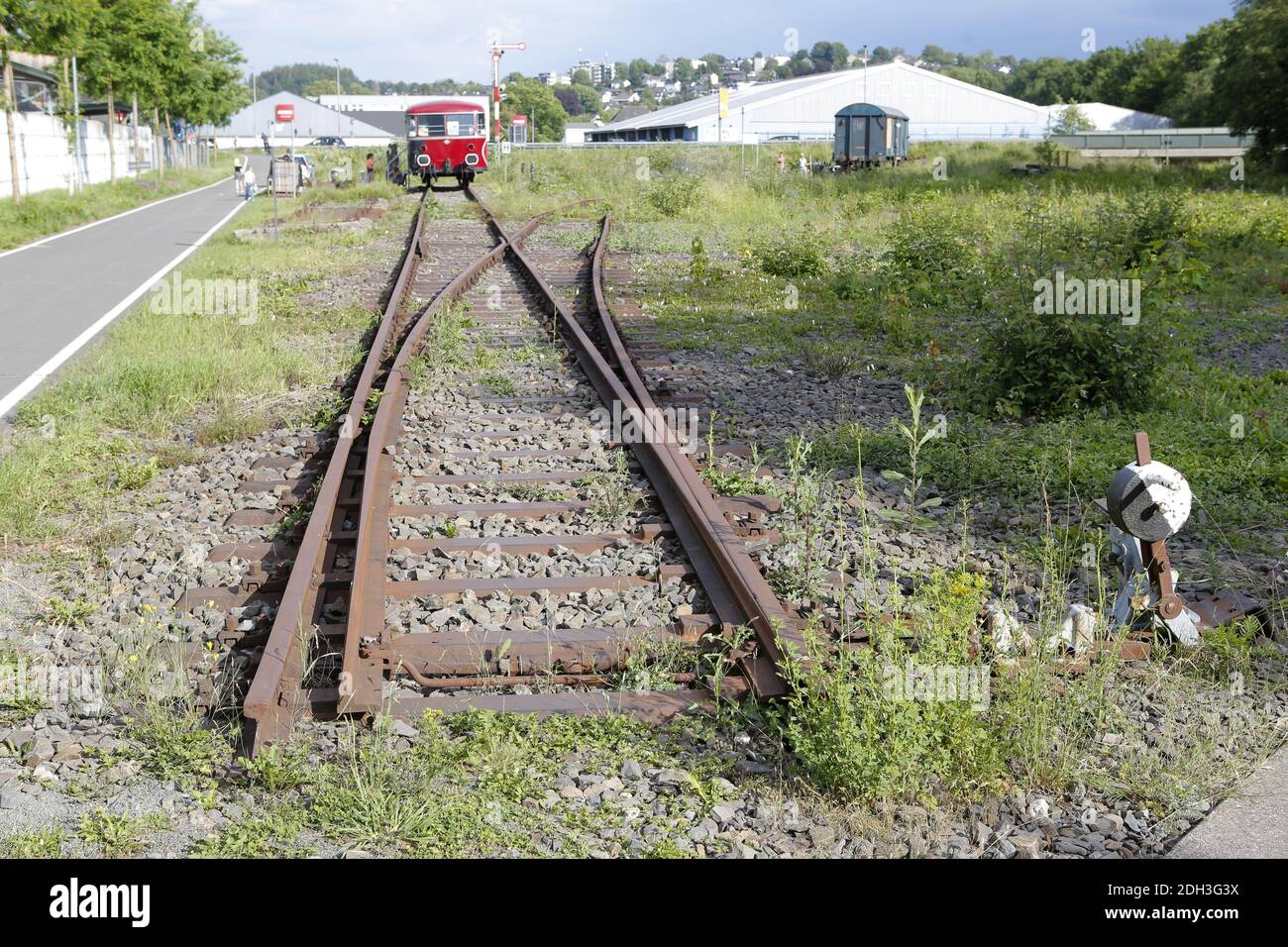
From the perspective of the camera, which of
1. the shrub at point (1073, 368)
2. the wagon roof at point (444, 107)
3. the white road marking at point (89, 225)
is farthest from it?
the wagon roof at point (444, 107)

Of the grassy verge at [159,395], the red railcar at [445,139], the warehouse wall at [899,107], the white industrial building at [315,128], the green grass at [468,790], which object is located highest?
the white industrial building at [315,128]

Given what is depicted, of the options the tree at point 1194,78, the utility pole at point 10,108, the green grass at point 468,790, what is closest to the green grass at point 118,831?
the green grass at point 468,790

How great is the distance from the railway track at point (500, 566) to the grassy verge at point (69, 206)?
18172mm

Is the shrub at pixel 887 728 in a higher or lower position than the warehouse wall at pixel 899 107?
lower

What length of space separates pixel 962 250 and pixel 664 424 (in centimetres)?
850

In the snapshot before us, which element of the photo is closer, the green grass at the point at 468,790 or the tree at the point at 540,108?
the green grass at the point at 468,790

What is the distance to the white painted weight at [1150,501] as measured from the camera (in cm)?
477

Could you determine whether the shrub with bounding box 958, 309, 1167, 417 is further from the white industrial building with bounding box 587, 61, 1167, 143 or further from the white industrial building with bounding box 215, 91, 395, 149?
the white industrial building with bounding box 215, 91, 395, 149

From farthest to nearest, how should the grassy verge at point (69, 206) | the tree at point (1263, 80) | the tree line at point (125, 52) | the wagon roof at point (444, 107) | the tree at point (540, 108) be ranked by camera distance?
the tree at point (540, 108), the wagon roof at point (444, 107), the tree at point (1263, 80), the tree line at point (125, 52), the grassy verge at point (69, 206)

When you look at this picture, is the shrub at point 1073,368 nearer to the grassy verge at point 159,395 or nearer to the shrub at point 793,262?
the grassy verge at point 159,395

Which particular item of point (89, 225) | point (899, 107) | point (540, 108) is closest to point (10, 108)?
point (89, 225)

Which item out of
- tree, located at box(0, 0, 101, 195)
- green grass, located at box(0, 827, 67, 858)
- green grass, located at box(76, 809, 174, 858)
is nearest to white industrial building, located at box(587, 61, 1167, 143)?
tree, located at box(0, 0, 101, 195)
